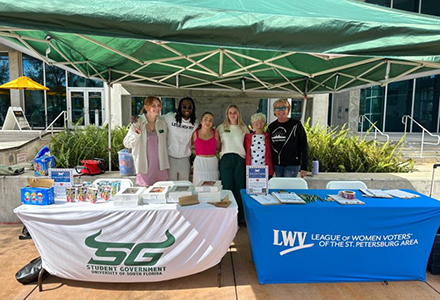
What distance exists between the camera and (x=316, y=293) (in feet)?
8.67

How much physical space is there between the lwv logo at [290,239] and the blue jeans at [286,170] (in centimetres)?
125

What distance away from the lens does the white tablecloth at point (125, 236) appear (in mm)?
2586

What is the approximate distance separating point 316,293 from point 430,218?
135 centimetres

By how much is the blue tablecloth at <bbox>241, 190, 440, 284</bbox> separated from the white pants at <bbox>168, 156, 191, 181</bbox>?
1.27 metres

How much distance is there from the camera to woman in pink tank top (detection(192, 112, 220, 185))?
3711 millimetres

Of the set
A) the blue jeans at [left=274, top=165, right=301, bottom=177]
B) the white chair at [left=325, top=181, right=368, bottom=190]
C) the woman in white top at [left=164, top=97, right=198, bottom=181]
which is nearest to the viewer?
the white chair at [left=325, top=181, right=368, bottom=190]

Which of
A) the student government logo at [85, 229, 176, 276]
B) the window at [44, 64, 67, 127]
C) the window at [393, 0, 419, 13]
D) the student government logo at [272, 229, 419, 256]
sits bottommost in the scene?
the student government logo at [85, 229, 176, 276]

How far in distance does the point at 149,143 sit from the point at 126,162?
114 centimetres

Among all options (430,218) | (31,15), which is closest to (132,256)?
(31,15)

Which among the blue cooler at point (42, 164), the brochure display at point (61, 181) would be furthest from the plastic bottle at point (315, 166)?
the blue cooler at point (42, 164)

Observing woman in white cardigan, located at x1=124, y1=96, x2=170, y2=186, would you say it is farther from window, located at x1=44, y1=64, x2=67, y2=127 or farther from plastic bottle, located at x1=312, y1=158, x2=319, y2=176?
window, located at x1=44, y1=64, x2=67, y2=127

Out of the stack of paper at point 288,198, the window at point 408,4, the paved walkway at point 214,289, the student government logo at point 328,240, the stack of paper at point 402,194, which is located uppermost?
the window at point 408,4

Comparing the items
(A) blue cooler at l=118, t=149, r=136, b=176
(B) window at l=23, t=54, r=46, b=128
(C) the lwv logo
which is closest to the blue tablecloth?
(C) the lwv logo

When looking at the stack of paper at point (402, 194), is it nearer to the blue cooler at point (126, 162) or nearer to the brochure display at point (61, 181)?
the brochure display at point (61, 181)
